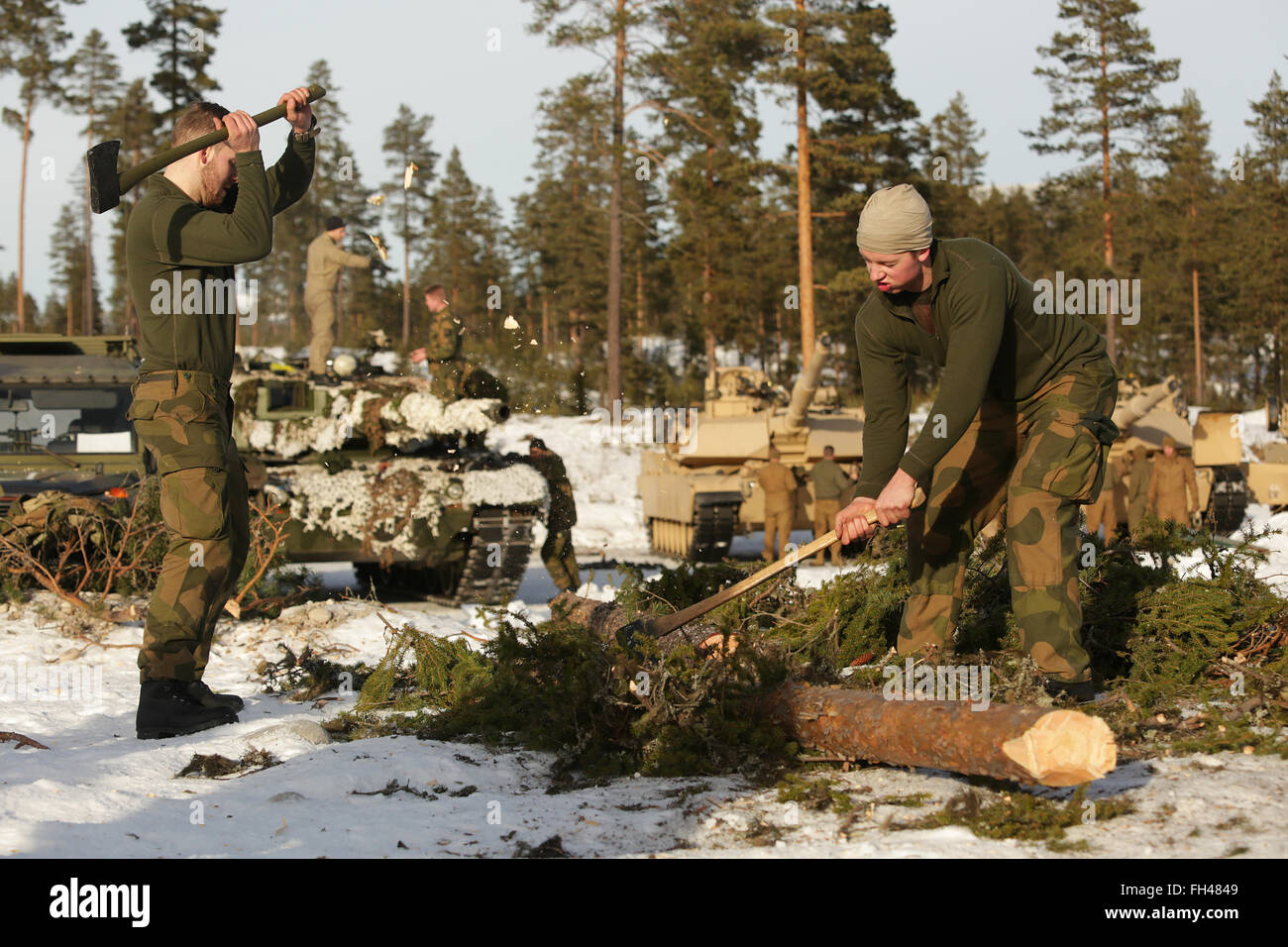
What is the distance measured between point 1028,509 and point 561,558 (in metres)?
6.82

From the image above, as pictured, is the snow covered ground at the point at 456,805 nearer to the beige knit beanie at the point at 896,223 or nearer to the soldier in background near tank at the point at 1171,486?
the beige knit beanie at the point at 896,223

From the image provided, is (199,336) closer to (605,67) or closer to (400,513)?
(400,513)

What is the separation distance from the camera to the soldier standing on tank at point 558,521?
36.3 ft

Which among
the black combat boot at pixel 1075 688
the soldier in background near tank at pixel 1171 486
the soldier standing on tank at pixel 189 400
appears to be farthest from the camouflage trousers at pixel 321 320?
the soldier in background near tank at pixel 1171 486

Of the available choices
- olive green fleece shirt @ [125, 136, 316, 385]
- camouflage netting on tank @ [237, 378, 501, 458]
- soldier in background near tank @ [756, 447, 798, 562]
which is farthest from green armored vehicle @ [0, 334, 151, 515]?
soldier in background near tank @ [756, 447, 798, 562]

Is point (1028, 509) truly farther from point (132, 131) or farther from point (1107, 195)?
point (132, 131)

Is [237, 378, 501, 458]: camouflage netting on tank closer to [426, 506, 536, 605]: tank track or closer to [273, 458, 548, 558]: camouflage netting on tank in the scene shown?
[273, 458, 548, 558]: camouflage netting on tank

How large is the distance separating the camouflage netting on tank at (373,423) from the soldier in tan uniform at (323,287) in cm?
176

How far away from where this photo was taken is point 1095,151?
35844 millimetres

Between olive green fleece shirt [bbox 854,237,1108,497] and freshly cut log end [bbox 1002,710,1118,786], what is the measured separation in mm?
1165

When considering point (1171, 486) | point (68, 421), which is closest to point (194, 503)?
point (68, 421)

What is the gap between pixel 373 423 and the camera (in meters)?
11.3

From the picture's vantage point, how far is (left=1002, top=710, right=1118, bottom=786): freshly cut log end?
136 inches
